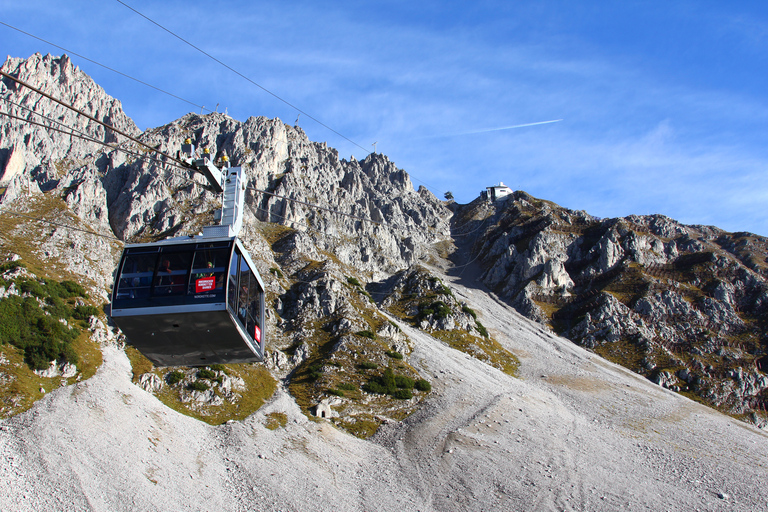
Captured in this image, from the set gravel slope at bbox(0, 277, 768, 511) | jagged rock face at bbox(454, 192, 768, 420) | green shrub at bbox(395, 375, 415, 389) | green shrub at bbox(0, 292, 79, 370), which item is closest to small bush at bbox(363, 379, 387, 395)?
green shrub at bbox(395, 375, 415, 389)

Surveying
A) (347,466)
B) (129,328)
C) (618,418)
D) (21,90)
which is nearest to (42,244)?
(347,466)

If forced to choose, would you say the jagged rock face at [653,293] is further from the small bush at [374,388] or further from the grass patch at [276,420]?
the grass patch at [276,420]

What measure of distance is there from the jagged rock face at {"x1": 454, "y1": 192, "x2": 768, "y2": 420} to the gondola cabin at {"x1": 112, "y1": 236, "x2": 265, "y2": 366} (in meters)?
111

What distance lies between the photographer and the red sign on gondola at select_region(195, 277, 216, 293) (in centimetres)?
2380

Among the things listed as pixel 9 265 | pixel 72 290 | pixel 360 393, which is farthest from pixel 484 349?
pixel 9 265

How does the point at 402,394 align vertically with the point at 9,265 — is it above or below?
below

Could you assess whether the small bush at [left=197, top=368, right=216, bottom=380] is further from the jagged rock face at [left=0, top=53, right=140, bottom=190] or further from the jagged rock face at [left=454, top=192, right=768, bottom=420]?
the jagged rock face at [left=454, top=192, right=768, bottom=420]

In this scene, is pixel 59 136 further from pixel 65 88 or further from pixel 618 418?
Result: pixel 618 418

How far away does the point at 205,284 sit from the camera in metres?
23.9

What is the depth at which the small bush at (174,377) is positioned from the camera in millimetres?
67762

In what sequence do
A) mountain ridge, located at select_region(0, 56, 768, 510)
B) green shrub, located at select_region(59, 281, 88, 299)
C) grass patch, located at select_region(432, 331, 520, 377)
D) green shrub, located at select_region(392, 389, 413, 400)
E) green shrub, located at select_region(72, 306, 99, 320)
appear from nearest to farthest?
1. mountain ridge, located at select_region(0, 56, 768, 510)
2. green shrub, located at select_region(72, 306, 99, 320)
3. green shrub, located at select_region(59, 281, 88, 299)
4. green shrub, located at select_region(392, 389, 413, 400)
5. grass patch, located at select_region(432, 331, 520, 377)

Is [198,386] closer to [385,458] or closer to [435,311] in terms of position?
[385,458]

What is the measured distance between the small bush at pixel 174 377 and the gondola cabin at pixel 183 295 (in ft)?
152

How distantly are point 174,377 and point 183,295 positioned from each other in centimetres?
Result: 5118
